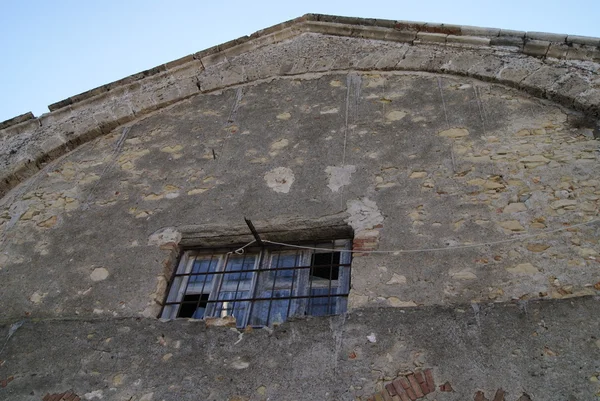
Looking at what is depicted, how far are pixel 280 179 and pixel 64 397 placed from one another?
244 centimetres

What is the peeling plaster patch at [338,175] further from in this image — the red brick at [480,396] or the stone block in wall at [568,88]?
the red brick at [480,396]

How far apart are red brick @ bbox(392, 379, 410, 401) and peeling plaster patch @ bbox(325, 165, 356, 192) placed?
1.87m

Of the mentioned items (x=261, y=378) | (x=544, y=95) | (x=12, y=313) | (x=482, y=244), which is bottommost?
(x=261, y=378)

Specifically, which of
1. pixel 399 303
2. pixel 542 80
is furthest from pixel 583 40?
pixel 399 303

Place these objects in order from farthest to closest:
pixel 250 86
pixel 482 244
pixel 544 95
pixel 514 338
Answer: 1. pixel 250 86
2. pixel 544 95
3. pixel 482 244
4. pixel 514 338

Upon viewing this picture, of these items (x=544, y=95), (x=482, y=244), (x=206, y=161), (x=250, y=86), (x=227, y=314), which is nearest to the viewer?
(x=482, y=244)

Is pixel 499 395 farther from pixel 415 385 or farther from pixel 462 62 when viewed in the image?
pixel 462 62

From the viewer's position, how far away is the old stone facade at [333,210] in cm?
360

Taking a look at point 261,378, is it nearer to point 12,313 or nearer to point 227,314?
point 227,314

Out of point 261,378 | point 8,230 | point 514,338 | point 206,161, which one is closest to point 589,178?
point 514,338

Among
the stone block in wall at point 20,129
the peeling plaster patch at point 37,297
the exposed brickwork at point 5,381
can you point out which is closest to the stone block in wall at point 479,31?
the peeling plaster patch at point 37,297

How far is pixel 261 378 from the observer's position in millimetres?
3678

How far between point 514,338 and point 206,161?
3.28m

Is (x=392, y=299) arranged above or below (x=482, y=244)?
below
